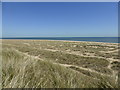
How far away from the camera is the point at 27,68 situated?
161 centimetres

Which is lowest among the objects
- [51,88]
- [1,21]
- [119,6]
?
[51,88]

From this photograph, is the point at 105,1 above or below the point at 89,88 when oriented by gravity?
above

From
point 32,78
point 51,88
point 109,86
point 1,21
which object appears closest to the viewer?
point 109,86

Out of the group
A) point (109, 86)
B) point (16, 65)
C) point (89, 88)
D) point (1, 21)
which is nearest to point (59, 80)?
point (89, 88)

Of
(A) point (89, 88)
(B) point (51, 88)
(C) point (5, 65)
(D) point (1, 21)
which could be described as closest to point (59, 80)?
(B) point (51, 88)

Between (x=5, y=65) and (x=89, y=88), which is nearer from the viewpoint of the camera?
(x=89, y=88)

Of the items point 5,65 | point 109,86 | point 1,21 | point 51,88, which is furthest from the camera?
point 1,21

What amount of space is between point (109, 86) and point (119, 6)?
3.39ft

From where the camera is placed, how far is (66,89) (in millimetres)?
1109

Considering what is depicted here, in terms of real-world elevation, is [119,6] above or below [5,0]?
below

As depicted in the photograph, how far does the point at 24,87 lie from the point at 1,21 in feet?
3.92

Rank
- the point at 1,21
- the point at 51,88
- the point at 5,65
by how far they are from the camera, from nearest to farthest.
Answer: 1. the point at 51,88
2. the point at 5,65
3. the point at 1,21

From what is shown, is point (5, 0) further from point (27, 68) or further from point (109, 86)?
point (109, 86)

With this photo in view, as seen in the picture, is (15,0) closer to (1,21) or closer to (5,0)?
(5,0)
